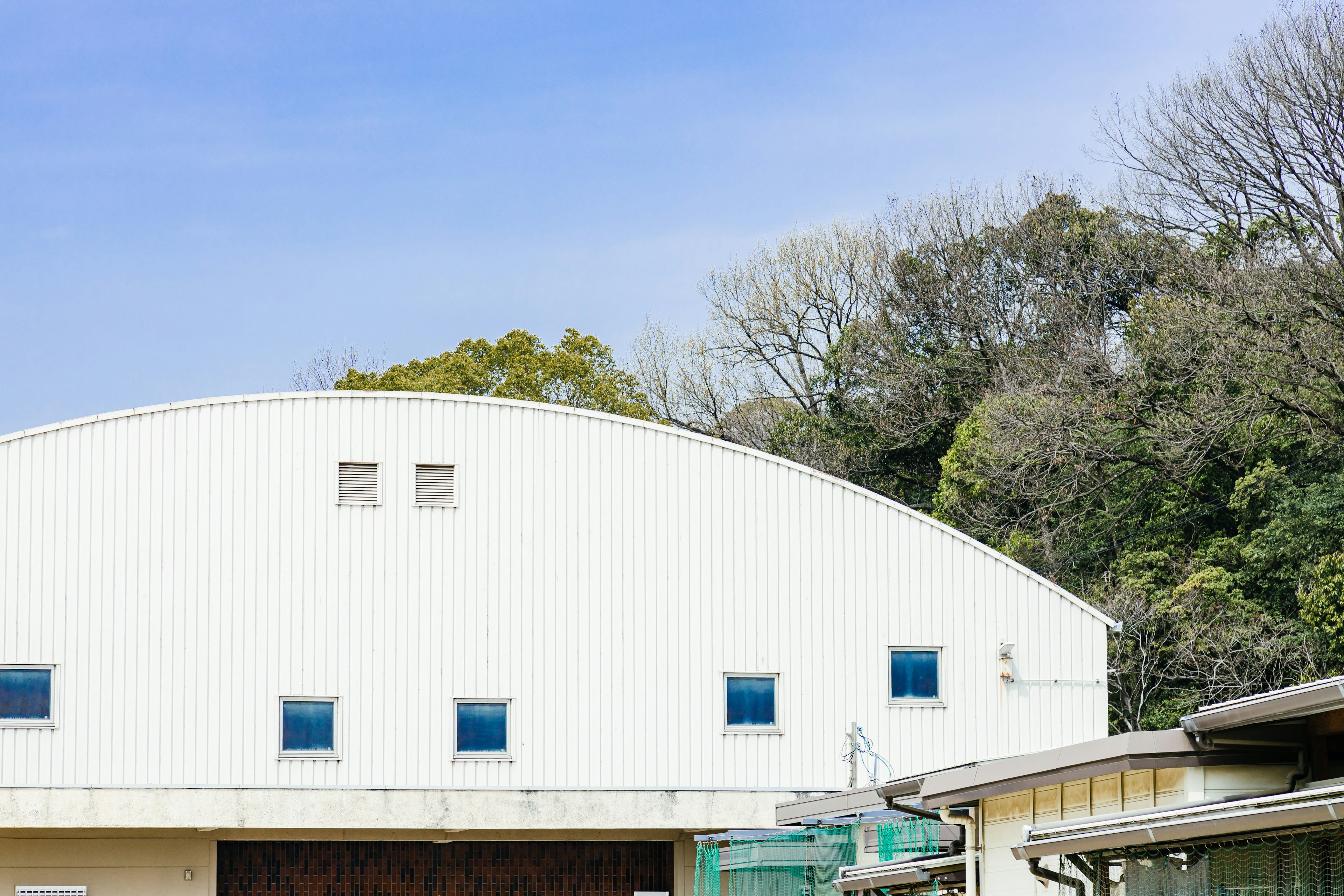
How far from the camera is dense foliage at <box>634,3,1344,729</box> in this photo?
2953 centimetres

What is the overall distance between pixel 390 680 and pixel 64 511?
4.73 m

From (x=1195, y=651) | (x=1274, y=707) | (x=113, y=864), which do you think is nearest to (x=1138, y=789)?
(x=1274, y=707)

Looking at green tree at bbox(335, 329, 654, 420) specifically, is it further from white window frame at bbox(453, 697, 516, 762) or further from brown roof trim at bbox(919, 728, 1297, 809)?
brown roof trim at bbox(919, 728, 1297, 809)

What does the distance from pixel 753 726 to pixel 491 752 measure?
3504 mm

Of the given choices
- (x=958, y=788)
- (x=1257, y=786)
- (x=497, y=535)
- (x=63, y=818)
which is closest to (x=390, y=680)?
(x=497, y=535)

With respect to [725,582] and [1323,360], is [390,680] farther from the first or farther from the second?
[1323,360]

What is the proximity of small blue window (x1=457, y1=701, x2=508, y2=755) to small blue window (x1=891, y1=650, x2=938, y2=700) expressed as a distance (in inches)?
208

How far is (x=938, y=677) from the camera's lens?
71.0 ft

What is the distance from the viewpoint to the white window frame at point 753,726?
2128cm

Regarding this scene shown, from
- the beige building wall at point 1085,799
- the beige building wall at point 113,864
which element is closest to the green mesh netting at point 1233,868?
the beige building wall at point 1085,799

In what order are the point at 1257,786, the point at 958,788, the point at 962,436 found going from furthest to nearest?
1. the point at 962,436
2. the point at 958,788
3. the point at 1257,786

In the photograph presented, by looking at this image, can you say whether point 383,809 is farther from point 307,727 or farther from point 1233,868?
point 1233,868

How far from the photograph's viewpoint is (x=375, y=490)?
21219 millimetres

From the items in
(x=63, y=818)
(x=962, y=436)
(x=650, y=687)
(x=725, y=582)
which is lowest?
(x=63, y=818)
